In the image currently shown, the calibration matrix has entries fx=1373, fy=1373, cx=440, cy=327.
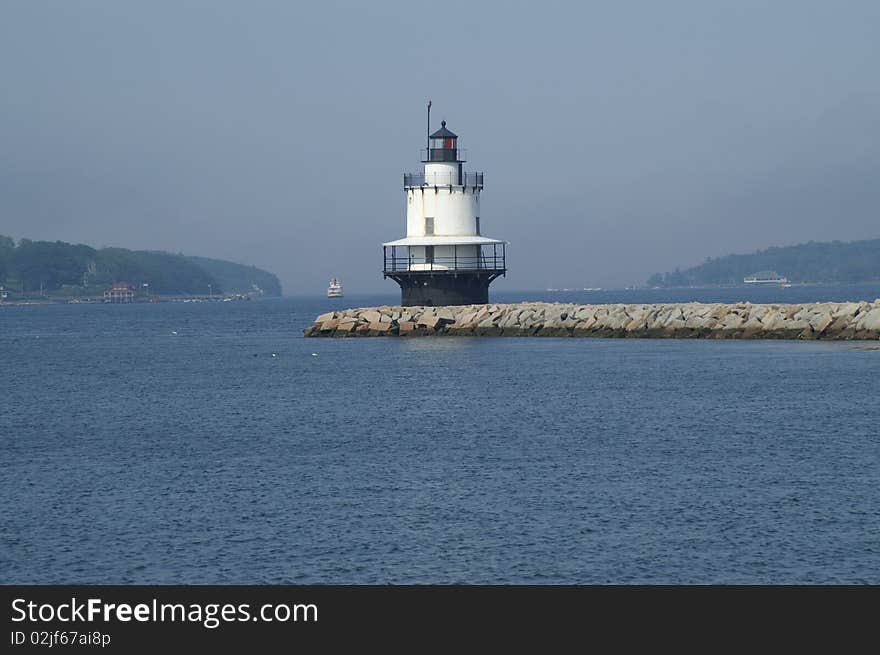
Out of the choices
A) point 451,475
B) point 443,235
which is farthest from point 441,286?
point 451,475

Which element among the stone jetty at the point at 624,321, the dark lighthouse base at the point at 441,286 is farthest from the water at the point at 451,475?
the dark lighthouse base at the point at 441,286

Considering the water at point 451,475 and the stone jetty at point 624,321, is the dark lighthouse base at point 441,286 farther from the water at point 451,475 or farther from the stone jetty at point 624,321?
the water at point 451,475

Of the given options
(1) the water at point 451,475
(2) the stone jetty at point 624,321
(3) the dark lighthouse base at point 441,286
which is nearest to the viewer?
(1) the water at point 451,475

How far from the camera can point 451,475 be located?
91.7ft

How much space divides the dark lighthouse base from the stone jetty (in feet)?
3.00

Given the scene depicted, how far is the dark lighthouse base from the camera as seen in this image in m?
73.7

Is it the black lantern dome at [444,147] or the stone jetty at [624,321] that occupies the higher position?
the black lantern dome at [444,147]

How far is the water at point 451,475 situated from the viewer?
67.3ft

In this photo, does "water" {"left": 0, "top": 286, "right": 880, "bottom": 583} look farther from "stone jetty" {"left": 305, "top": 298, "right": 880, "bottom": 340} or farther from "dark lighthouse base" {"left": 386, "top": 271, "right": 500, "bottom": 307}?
"dark lighthouse base" {"left": 386, "top": 271, "right": 500, "bottom": 307}

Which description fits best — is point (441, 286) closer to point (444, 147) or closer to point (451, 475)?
point (444, 147)

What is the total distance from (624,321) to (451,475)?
4630 centimetres

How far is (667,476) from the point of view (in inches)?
1080

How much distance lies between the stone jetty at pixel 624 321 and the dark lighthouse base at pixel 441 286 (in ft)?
3.00

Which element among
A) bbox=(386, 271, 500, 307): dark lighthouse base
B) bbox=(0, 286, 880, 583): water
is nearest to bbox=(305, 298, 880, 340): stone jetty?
bbox=(386, 271, 500, 307): dark lighthouse base
